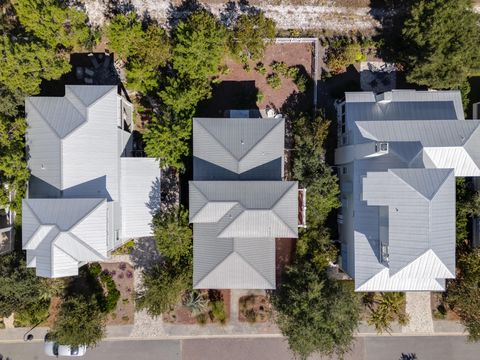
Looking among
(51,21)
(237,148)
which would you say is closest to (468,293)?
(237,148)

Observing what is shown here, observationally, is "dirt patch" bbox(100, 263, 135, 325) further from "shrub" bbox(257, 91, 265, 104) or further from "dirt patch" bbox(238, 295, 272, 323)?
"shrub" bbox(257, 91, 265, 104)

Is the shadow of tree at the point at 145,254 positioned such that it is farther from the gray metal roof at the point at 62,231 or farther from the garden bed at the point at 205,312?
the gray metal roof at the point at 62,231

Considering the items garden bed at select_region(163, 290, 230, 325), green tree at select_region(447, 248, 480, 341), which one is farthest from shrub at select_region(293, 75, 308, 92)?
green tree at select_region(447, 248, 480, 341)

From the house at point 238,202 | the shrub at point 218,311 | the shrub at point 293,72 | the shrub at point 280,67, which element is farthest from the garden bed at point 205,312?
the shrub at point 280,67

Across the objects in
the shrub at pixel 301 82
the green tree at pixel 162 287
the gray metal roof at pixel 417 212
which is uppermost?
the shrub at pixel 301 82

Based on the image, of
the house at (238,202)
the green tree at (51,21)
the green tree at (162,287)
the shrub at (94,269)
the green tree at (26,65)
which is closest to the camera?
the green tree at (26,65)

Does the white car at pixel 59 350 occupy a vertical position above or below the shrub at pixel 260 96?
below
